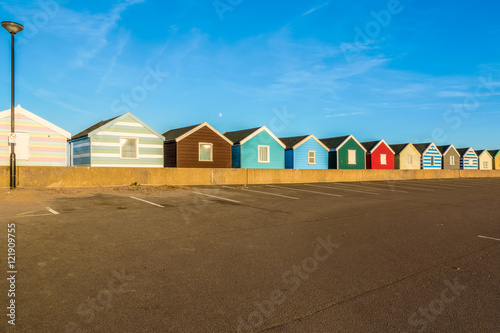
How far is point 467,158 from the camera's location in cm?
5438

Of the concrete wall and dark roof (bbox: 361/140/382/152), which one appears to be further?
dark roof (bbox: 361/140/382/152)

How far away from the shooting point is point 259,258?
5.37 m

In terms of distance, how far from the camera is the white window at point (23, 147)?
1896cm

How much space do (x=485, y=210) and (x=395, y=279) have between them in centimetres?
1060

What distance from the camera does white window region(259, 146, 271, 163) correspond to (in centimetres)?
2996

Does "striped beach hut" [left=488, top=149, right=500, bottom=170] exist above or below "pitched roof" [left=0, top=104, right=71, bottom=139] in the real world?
below

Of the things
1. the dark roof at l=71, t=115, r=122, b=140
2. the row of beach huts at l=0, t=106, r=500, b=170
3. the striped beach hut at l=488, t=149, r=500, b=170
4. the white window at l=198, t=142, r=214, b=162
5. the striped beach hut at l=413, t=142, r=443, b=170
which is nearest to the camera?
the row of beach huts at l=0, t=106, r=500, b=170

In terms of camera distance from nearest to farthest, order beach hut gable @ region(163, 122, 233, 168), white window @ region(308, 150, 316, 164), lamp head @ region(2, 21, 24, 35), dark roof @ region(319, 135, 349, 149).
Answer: lamp head @ region(2, 21, 24, 35) → beach hut gable @ region(163, 122, 233, 168) → white window @ region(308, 150, 316, 164) → dark roof @ region(319, 135, 349, 149)

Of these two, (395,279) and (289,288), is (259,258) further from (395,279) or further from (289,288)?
(395,279)

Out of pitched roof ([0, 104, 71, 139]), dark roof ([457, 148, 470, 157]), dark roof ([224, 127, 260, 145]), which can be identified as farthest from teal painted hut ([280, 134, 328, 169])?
dark roof ([457, 148, 470, 157])

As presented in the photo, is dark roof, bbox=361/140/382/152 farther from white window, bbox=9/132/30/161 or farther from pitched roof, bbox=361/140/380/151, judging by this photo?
white window, bbox=9/132/30/161

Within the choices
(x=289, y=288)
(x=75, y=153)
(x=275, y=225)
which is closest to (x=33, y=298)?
(x=289, y=288)

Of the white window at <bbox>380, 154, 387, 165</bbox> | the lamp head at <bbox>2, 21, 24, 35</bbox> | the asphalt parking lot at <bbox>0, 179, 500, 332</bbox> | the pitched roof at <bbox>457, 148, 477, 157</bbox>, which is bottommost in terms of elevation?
the asphalt parking lot at <bbox>0, 179, 500, 332</bbox>

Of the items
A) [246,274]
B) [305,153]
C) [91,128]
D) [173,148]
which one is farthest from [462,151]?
[246,274]
